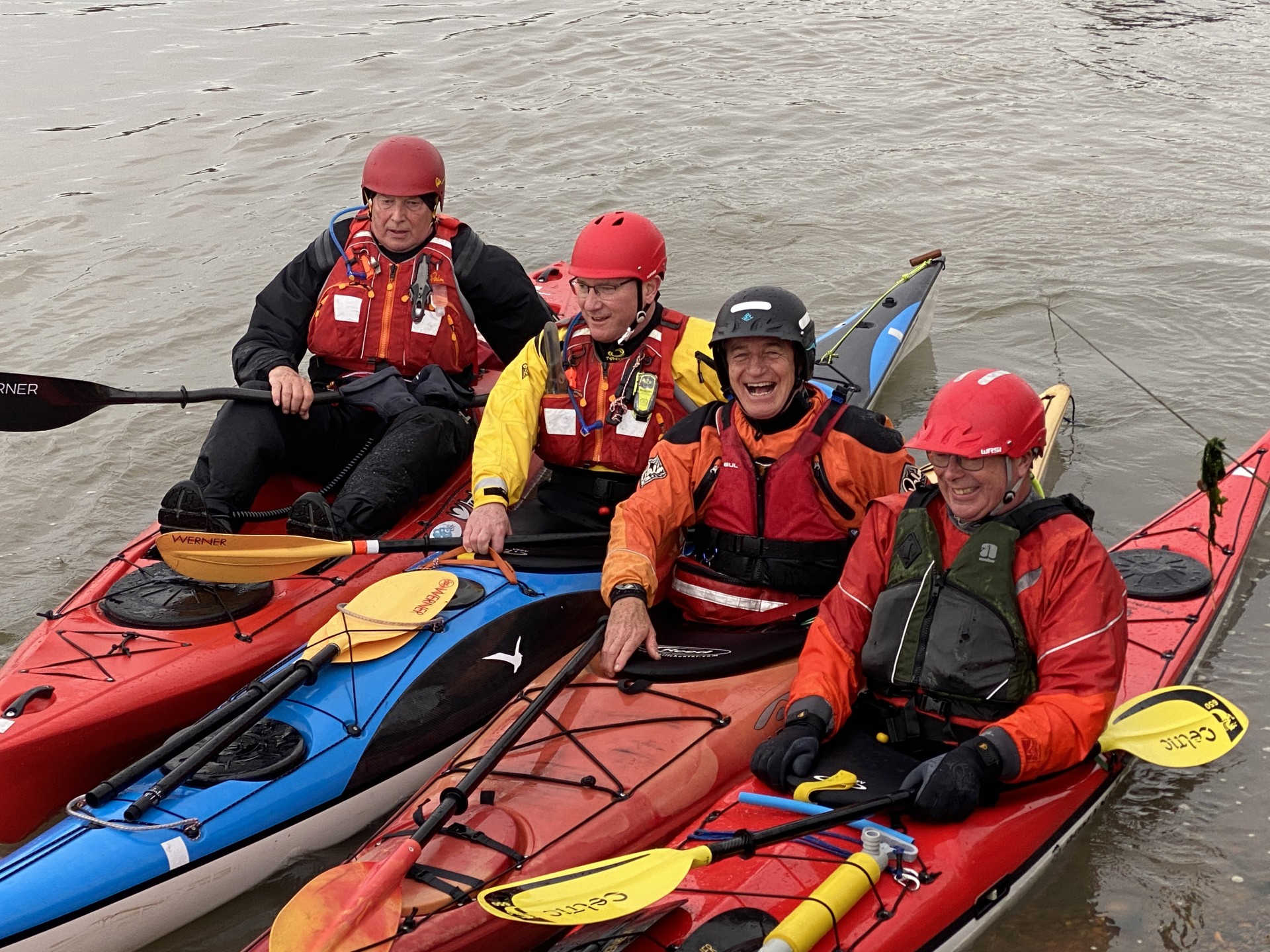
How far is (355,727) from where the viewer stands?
396 centimetres

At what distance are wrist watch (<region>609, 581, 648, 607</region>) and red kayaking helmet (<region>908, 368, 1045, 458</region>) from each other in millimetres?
988

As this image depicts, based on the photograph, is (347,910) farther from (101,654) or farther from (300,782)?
(101,654)

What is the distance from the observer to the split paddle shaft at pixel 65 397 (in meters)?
4.79

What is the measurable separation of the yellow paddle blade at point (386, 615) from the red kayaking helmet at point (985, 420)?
5.63 ft

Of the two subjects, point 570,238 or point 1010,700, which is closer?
point 1010,700

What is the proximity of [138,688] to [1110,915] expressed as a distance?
2.93 metres

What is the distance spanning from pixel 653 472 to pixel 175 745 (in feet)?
5.15

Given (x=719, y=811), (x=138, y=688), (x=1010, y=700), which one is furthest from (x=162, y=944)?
(x=1010, y=700)

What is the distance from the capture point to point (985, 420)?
3145mm

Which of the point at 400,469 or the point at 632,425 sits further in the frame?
the point at 400,469

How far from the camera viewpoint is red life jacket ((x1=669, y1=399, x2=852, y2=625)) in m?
3.88

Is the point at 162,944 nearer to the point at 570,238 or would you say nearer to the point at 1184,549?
the point at 1184,549

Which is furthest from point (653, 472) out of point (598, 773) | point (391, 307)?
point (391, 307)

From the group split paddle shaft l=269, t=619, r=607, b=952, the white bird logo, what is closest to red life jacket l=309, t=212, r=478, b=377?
the white bird logo
